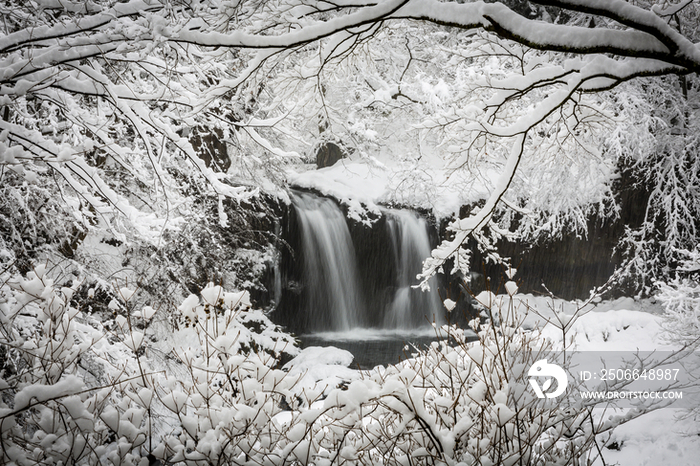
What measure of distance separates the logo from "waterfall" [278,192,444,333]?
27.5 feet

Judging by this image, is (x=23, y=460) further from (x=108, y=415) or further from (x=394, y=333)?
(x=394, y=333)

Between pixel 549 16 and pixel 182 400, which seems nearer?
pixel 182 400

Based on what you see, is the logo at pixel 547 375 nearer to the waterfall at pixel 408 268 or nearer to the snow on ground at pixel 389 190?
the snow on ground at pixel 389 190

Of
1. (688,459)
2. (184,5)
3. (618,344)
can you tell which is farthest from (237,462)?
(618,344)

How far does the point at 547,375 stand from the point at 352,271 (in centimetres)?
937

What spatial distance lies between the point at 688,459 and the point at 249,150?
6829mm

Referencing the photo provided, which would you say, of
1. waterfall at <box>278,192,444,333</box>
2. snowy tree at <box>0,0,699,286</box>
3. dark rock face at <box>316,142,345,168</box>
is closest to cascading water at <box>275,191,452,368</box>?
waterfall at <box>278,192,444,333</box>

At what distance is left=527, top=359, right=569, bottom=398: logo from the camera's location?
6.88 ft

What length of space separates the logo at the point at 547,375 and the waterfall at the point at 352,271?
839 cm

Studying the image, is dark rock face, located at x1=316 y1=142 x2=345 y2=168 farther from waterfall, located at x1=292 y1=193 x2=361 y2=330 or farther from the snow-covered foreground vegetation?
the snow-covered foreground vegetation

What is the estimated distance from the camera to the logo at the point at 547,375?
210 cm

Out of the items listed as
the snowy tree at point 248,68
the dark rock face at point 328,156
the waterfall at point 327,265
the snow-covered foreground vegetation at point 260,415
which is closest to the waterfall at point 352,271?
the waterfall at point 327,265

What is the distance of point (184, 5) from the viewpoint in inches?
103

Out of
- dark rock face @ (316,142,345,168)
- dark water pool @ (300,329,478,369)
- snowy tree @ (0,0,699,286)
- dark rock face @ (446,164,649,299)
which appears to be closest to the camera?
snowy tree @ (0,0,699,286)
